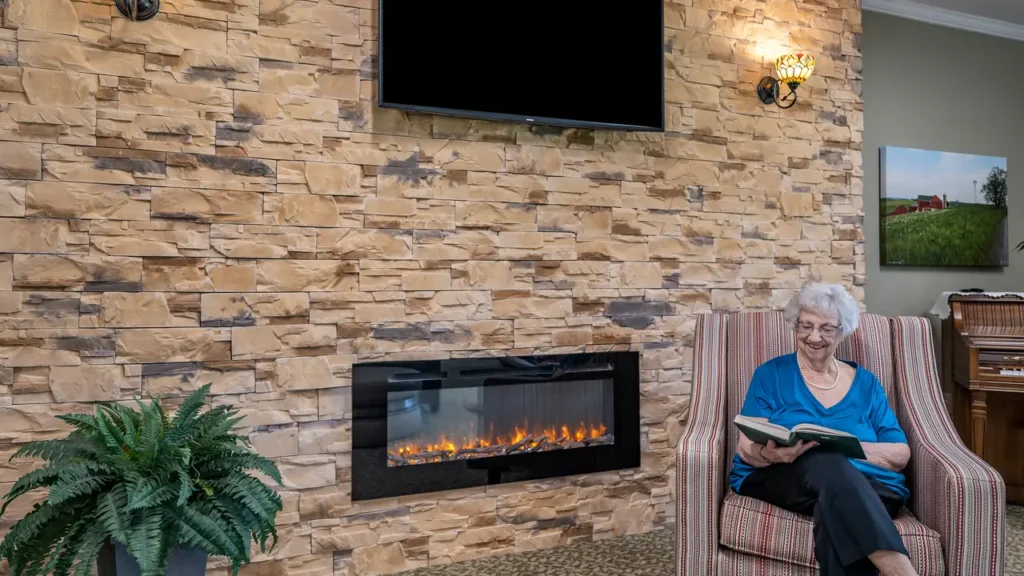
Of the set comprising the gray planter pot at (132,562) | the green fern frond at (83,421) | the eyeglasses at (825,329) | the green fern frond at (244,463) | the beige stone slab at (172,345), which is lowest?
the gray planter pot at (132,562)

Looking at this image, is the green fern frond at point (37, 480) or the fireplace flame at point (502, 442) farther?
the fireplace flame at point (502, 442)

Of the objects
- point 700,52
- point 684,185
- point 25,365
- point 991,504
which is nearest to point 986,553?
point 991,504

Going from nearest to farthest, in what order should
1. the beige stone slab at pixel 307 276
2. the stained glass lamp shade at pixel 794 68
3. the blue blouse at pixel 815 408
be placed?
the blue blouse at pixel 815 408
the beige stone slab at pixel 307 276
the stained glass lamp shade at pixel 794 68

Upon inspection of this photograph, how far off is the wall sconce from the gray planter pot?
2.93m

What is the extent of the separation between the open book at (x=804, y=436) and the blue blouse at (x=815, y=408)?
0.21m

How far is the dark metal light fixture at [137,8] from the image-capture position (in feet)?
7.91

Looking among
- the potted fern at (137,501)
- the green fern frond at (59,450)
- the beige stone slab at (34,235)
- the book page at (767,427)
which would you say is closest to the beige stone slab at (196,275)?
the beige stone slab at (34,235)

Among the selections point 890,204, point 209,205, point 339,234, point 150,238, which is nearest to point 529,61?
point 339,234

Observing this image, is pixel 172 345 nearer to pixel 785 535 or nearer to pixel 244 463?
pixel 244 463

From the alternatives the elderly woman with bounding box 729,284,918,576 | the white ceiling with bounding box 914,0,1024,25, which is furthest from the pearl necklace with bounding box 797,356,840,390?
the white ceiling with bounding box 914,0,1024,25

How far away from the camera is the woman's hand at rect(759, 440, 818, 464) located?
2092mm

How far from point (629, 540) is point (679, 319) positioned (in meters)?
0.96

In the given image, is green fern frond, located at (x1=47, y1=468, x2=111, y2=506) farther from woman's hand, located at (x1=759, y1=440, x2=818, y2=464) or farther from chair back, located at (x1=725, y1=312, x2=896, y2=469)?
chair back, located at (x1=725, y1=312, x2=896, y2=469)

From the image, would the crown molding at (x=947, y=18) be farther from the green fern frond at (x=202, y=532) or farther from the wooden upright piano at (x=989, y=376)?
the green fern frond at (x=202, y=532)
